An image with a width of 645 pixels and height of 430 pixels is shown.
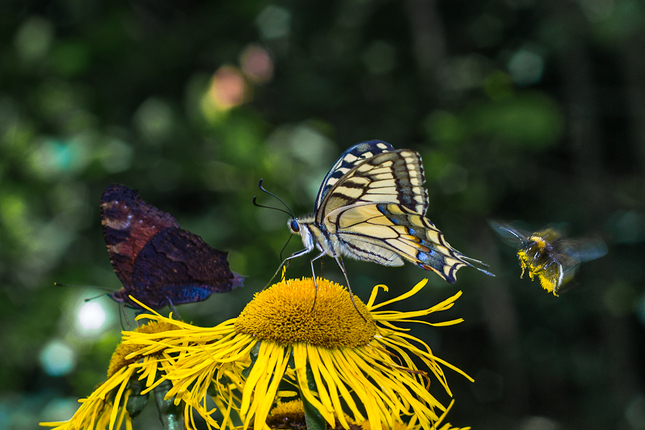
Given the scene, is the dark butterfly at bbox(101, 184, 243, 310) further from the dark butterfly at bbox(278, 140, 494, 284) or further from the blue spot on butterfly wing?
the dark butterfly at bbox(278, 140, 494, 284)

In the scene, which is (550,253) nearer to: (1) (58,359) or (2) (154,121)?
(1) (58,359)

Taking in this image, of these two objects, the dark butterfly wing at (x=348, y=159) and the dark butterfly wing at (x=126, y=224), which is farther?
the dark butterfly wing at (x=126, y=224)

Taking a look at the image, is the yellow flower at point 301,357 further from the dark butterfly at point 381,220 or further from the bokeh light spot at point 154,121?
the bokeh light spot at point 154,121

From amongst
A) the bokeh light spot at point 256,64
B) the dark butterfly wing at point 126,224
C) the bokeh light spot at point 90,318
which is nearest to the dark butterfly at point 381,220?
the dark butterfly wing at point 126,224

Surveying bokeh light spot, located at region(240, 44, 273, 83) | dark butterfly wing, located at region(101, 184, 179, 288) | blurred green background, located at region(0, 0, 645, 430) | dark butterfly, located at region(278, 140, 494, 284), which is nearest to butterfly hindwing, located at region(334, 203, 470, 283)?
dark butterfly, located at region(278, 140, 494, 284)

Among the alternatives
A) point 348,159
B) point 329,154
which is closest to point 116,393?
point 348,159

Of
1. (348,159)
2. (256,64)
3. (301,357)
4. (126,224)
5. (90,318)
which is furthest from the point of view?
(256,64)
